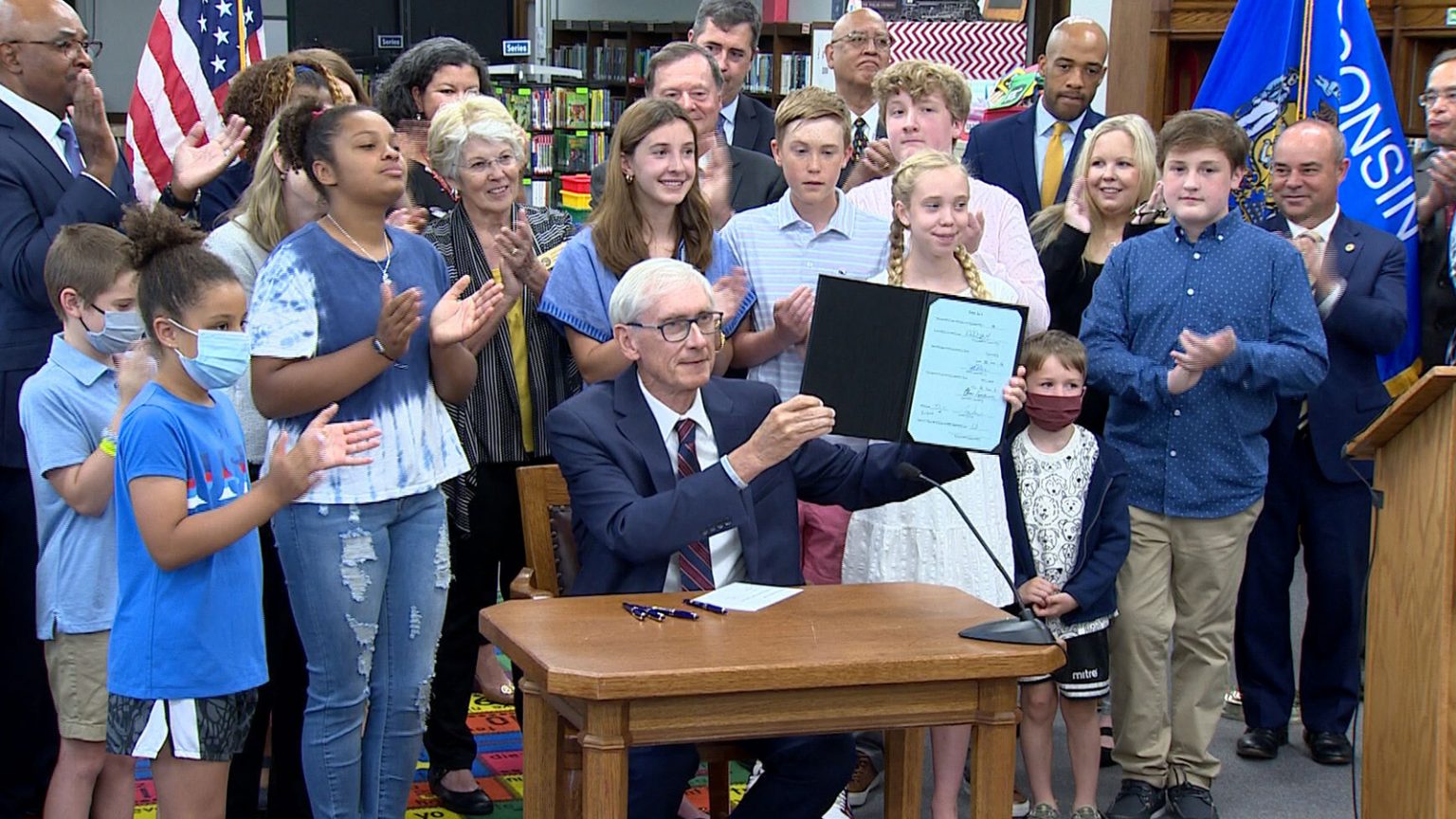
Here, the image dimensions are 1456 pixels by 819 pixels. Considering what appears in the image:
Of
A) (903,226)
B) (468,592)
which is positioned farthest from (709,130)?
(468,592)

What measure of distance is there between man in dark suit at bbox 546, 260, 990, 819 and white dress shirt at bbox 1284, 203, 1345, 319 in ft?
5.65

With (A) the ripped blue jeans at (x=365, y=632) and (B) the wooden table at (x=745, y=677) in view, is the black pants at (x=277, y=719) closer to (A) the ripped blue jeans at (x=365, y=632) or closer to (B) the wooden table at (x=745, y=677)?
(A) the ripped blue jeans at (x=365, y=632)

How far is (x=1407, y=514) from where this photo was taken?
2.99 metres

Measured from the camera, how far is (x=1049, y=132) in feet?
17.0

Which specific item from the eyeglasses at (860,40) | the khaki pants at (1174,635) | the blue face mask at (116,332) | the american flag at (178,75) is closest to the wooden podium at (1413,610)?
the khaki pants at (1174,635)

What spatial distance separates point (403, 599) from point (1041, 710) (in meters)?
1.61

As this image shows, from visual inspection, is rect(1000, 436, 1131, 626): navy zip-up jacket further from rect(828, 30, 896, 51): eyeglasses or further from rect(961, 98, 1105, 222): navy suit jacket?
rect(828, 30, 896, 51): eyeglasses

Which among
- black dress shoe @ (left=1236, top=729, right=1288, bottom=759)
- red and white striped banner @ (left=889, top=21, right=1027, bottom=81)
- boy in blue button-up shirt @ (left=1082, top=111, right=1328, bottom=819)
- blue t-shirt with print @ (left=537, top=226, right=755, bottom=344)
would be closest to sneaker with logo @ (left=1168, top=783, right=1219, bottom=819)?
boy in blue button-up shirt @ (left=1082, top=111, right=1328, bottom=819)

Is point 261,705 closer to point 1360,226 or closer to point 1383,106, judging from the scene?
→ point 1360,226

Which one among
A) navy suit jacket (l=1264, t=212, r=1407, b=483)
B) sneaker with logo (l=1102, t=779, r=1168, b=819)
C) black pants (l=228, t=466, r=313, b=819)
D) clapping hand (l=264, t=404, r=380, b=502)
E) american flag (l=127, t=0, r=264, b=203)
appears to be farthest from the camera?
american flag (l=127, t=0, r=264, b=203)

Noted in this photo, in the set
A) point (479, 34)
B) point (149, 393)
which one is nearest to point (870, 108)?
point (149, 393)

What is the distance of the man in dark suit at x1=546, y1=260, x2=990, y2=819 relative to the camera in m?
2.93

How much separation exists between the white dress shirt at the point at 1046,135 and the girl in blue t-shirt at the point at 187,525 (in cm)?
300

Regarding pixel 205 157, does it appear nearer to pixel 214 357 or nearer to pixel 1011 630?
pixel 214 357
